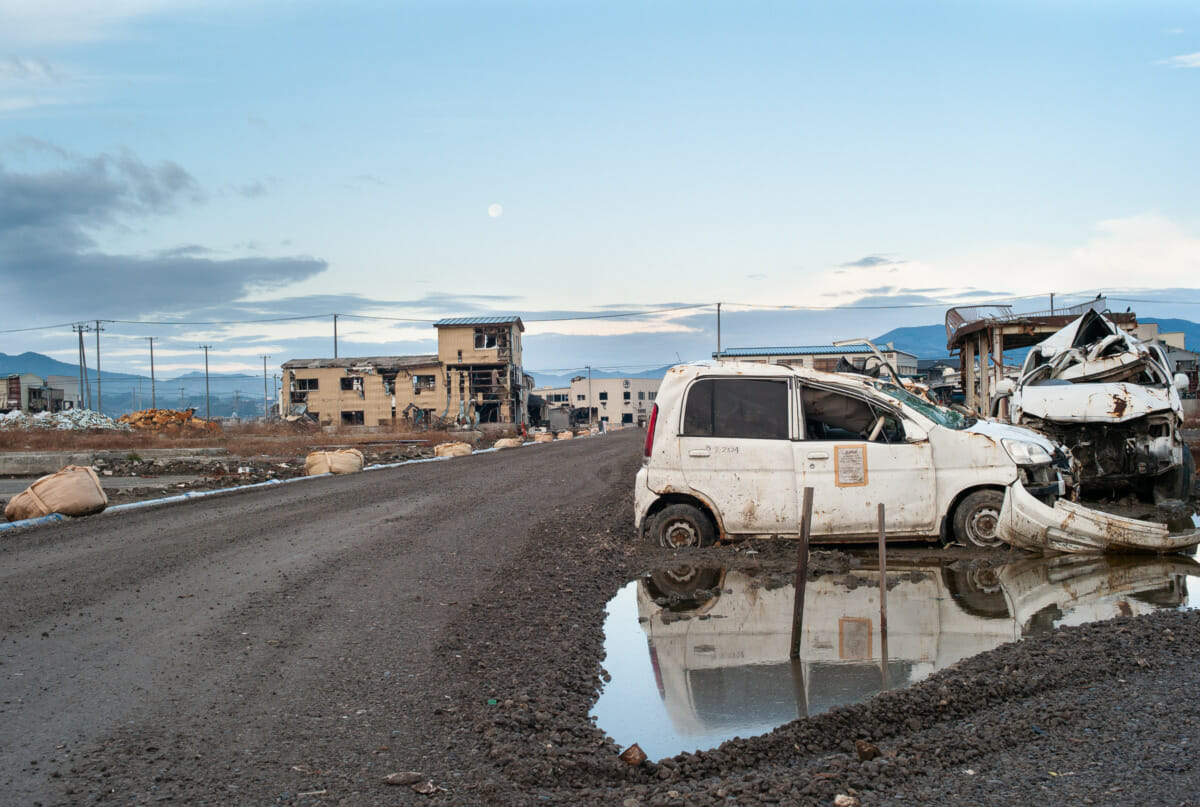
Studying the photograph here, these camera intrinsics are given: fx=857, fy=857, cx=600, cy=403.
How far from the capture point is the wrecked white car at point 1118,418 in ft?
36.1

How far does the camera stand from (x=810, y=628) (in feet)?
20.6

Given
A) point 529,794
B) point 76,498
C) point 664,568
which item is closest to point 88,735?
point 529,794

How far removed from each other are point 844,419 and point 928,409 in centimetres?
86

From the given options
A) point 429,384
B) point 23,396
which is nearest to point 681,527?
point 429,384

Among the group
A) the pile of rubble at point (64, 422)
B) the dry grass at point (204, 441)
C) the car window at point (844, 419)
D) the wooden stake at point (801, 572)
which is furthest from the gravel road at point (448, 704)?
the pile of rubble at point (64, 422)

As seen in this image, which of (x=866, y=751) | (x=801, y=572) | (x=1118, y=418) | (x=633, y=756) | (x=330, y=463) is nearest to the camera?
(x=866, y=751)

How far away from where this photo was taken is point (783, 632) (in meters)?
6.24

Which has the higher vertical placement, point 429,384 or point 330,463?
point 429,384

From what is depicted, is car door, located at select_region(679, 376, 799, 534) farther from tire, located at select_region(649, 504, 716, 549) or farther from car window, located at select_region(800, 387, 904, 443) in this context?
car window, located at select_region(800, 387, 904, 443)

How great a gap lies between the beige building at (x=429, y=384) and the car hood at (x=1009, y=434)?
5512 centimetres

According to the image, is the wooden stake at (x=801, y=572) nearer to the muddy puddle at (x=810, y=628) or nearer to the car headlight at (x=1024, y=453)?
the muddy puddle at (x=810, y=628)

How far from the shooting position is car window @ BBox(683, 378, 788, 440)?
8812 mm

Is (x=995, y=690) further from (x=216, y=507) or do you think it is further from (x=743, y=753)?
(x=216, y=507)

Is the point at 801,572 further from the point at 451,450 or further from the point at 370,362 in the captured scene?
the point at 370,362
